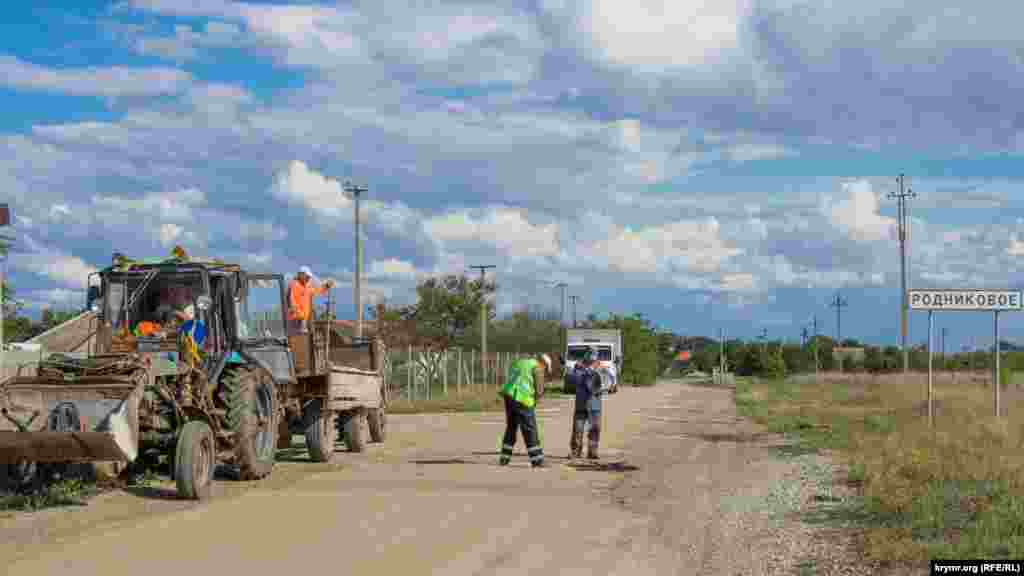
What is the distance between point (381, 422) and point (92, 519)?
1128 centimetres

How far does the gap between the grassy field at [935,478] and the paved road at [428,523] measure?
126 centimetres

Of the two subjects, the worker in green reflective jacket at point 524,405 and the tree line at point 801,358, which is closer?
the worker in green reflective jacket at point 524,405

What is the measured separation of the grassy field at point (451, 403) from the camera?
123 feet

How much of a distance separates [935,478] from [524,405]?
20.0ft

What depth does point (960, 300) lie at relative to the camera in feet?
74.0

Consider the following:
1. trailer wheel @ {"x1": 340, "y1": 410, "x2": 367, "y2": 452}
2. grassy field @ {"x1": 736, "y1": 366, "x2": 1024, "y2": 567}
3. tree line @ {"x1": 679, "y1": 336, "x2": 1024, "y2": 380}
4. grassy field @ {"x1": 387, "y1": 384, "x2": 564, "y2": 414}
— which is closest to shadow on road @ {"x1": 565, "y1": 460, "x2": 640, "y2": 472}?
grassy field @ {"x1": 736, "y1": 366, "x2": 1024, "y2": 567}

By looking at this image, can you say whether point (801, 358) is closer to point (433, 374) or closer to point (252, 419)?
point (433, 374)

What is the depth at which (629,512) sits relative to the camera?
13227 mm

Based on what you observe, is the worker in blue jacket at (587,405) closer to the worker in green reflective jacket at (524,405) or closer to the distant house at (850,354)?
the worker in green reflective jacket at (524,405)

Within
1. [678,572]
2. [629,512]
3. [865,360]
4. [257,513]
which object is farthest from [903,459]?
[865,360]

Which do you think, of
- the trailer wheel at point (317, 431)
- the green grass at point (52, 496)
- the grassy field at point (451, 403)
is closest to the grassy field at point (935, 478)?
the trailer wheel at point (317, 431)

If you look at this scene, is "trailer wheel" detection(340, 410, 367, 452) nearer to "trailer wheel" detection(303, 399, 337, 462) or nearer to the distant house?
"trailer wheel" detection(303, 399, 337, 462)

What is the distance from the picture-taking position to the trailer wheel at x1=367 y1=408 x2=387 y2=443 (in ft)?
74.9

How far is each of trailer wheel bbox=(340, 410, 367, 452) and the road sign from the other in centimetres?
1054
